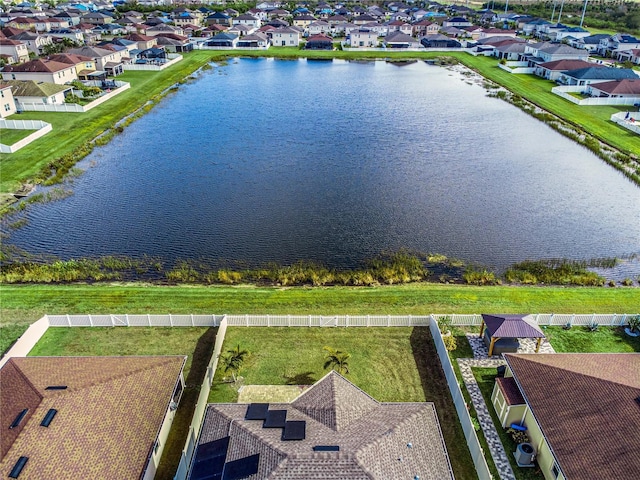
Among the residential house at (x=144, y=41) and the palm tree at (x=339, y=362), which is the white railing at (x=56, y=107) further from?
the palm tree at (x=339, y=362)

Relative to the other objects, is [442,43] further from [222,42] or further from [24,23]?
[24,23]

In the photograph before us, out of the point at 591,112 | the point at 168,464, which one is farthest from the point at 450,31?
the point at 168,464

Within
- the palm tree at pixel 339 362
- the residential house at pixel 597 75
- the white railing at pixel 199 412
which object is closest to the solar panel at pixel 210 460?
the white railing at pixel 199 412

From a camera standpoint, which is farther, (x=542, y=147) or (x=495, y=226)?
(x=542, y=147)

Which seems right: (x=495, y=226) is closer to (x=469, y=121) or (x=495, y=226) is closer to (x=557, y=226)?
(x=557, y=226)

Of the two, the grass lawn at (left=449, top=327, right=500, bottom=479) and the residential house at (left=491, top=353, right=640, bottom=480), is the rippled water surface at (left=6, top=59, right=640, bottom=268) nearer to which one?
the grass lawn at (left=449, top=327, right=500, bottom=479)

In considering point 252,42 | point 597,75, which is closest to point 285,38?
point 252,42

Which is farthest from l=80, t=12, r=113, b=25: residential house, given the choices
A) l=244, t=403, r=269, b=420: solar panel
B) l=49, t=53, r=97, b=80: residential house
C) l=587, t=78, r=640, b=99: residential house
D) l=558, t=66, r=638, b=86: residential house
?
l=244, t=403, r=269, b=420: solar panel
